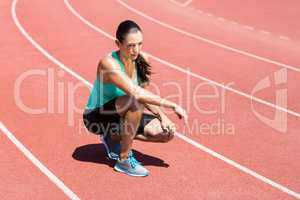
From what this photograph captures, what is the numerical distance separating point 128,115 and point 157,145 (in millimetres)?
1452

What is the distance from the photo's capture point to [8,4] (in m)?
16.2

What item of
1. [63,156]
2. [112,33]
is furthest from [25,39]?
[63,156]

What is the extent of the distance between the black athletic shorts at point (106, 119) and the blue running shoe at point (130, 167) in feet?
1.15

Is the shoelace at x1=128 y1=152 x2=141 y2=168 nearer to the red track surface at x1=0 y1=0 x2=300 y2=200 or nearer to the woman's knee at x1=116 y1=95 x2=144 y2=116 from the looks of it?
the red track surface at x1=0 y1=0 x2=300 y2=200

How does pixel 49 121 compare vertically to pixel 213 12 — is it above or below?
below

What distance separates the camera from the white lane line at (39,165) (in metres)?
5.57

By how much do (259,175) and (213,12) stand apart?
1086 centimetres

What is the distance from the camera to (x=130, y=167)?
5965 mm

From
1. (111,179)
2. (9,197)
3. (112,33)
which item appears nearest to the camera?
(9,197)

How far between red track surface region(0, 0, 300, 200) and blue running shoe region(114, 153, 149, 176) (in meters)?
0.07

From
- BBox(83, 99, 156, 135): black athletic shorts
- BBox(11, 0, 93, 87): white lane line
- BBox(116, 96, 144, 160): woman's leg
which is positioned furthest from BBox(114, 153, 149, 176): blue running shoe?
BBox(11, 0, 93, 87): white lane line

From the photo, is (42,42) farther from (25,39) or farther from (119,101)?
(119,101)

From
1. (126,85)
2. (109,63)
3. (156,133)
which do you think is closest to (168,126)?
(156,133)

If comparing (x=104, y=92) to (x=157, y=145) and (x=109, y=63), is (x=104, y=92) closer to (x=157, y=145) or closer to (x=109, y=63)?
(x=109, y=63)
